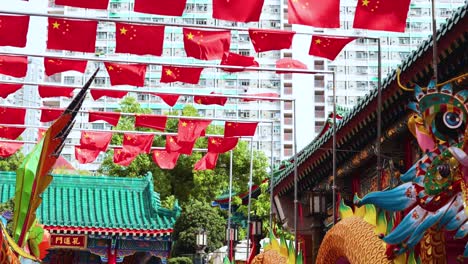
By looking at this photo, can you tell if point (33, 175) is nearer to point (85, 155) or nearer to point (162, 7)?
point (162, 7)

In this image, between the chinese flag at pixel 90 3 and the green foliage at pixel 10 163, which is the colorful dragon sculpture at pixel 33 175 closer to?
the chinese flag at pixel 90 3

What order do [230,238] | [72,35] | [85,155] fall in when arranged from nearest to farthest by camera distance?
1. [72,35]
2. [85,155]
3. [230,238]

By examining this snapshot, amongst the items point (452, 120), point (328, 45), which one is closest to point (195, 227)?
point (328, 45)

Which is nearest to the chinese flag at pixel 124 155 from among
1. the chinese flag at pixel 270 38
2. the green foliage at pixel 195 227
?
the chinese flag at pixel 270 38

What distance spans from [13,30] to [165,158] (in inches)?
391

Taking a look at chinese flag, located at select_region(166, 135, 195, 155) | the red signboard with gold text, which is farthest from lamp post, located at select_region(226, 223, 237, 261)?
the red signboard with gold text

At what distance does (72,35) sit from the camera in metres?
13.9

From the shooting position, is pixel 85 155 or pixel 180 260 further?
pixel 180 260

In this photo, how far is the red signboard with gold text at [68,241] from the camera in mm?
25906

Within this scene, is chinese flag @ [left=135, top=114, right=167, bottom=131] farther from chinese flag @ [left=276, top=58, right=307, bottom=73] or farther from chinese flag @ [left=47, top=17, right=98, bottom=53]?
chinese flag @ [left=47, top=17, right=98, bottom=53]

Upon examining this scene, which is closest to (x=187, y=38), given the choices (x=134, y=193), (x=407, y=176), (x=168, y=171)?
(x=407, y=176)

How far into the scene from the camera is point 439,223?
21.4ft

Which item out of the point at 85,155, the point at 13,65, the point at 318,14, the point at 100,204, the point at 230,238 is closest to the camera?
the point at 318,14

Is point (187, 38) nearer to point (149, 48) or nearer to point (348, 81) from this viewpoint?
point (149, 48)
